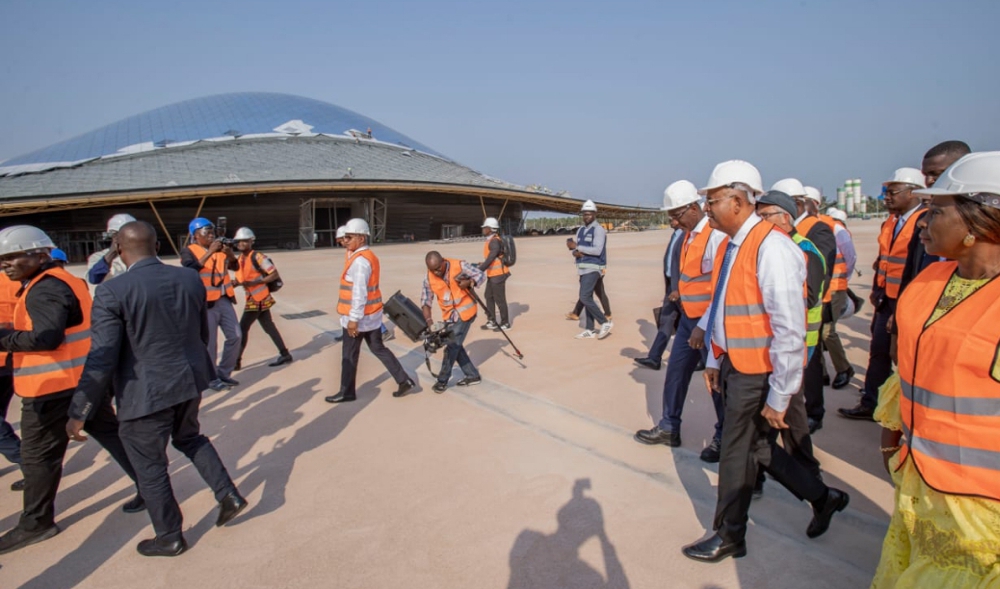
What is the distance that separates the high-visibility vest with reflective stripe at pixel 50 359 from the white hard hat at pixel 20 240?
0.17 meters

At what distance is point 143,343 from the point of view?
2908 mm

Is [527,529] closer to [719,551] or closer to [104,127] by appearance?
[719,551]

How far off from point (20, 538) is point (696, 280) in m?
4.72

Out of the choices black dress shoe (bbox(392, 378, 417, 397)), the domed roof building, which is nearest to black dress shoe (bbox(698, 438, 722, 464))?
black dress shoe (bbox(392, 378, 417, 397))

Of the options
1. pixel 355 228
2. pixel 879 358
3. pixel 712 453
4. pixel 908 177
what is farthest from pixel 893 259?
pixel 355 228

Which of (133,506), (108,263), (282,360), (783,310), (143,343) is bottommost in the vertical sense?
(282,360)

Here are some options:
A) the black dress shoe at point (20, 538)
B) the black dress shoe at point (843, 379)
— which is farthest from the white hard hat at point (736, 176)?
the black dress shoe at point (20, 538)

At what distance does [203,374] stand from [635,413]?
3.44 m

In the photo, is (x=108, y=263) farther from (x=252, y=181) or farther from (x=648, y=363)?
(x=252, y=181)

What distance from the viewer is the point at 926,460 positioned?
1.64 m

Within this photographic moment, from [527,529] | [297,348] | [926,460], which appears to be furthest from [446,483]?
[297,348]

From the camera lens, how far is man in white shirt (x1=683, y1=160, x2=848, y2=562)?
7.87 feet

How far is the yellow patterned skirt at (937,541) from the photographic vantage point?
4.85 ft

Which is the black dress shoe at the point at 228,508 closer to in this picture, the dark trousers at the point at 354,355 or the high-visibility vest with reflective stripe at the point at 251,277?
the dark trousers at the point at 354,355
